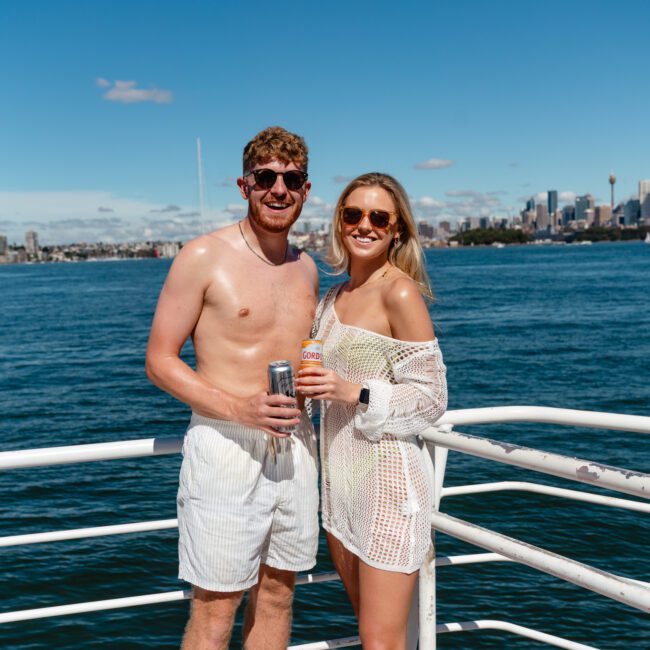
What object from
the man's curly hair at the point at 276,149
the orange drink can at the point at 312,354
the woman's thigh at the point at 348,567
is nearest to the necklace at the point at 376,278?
the orange drink can at the point at 312,354

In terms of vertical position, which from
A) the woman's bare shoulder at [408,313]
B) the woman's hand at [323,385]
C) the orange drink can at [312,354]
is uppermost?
the woman's bare shoulder at [408,313]

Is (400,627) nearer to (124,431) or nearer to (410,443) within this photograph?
(410,443)

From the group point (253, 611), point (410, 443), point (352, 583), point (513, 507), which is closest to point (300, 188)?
point (410, 443)

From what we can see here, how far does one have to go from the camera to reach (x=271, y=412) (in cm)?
254

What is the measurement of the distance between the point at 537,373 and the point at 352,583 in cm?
2321

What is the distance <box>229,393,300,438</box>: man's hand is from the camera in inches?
99.7

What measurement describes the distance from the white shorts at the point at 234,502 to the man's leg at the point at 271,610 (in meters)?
0.13

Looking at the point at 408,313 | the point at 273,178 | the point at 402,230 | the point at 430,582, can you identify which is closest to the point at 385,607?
the point at 430,582

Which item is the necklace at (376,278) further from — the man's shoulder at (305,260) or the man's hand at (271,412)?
the man's hand at (271,412)

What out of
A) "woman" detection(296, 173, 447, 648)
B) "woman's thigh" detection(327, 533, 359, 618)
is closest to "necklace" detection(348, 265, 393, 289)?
"woman" detection(296, 173, 447, 648)

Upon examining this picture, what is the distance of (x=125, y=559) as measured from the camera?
34.0 feet

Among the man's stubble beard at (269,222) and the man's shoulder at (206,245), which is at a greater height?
the man's stubble beard at (269,222)

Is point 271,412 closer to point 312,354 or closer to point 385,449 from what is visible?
point 312,354

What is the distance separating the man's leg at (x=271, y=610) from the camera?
2.98 meters
